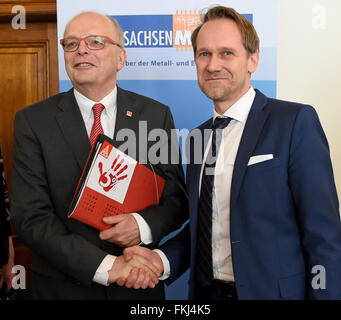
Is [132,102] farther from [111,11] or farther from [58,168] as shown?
[111,11]

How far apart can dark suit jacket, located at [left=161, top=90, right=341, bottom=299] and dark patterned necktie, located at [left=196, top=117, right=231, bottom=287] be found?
0.14m

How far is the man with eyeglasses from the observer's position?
1.80m

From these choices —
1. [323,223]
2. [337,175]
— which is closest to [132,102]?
[323,223]

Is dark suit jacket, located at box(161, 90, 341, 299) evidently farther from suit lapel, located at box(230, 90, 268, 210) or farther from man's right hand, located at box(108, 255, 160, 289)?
man's right hand, located at box(108, 255, 160, 289)

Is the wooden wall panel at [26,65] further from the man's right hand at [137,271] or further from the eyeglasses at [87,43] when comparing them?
the man's right hand at [137,271]

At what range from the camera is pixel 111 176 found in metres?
1.78

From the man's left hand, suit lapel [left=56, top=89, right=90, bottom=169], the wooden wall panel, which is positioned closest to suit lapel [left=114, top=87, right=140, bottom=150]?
suit lapel [left=56, top=89, right=90, bottom=169]

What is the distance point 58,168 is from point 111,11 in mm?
1391

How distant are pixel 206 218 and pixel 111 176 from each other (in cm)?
42

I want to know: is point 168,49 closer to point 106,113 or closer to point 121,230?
point 106,113

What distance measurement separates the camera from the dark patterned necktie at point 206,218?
174 cm

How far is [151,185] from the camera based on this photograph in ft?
→ 6.23

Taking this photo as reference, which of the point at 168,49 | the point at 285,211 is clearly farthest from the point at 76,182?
the point at 168,49

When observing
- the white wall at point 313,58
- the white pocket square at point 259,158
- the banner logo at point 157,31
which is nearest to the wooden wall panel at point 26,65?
the banner logo at point 157,31
